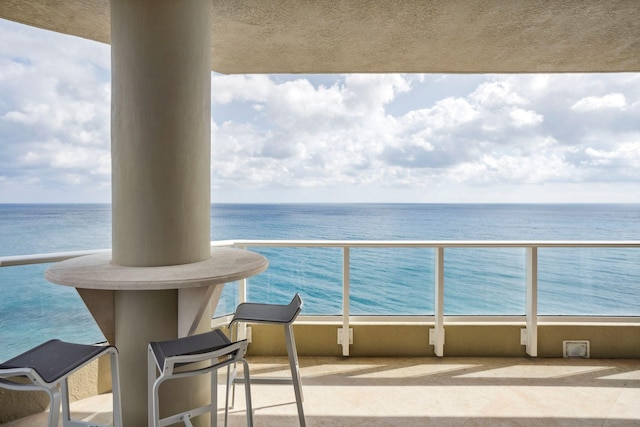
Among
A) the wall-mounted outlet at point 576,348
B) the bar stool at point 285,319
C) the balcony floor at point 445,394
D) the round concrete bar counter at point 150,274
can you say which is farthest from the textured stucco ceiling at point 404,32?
the balcony floor at point 445,394

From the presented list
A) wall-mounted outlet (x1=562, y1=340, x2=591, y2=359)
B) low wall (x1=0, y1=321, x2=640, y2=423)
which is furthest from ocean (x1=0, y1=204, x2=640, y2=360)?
wall-mounted outlet (x1=562, y1=340, x2=591, y2=359)

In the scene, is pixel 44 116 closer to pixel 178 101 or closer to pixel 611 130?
pixel 178 101

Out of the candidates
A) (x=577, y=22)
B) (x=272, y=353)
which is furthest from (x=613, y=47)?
(x=272, y=353)

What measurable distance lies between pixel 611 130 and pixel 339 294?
4526 cm

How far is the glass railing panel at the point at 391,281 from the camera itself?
3.77 m

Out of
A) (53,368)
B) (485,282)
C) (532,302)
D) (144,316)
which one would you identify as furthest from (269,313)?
(532,302)

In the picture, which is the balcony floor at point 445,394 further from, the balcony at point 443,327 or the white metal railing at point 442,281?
the white metal railing at point 442,281

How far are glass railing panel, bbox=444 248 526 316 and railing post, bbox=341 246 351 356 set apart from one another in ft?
3.00

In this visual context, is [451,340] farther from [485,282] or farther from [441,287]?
[485,282]

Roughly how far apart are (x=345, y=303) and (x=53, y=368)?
2573 millimetres

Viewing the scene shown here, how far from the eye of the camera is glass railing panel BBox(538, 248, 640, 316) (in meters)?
3.77

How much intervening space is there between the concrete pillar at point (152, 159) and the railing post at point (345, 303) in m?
1.82

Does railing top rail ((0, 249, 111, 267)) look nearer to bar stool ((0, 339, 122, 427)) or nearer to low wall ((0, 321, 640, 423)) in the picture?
bar stool ((0, 339, 122, 427))

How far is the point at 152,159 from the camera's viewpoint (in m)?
2.00
